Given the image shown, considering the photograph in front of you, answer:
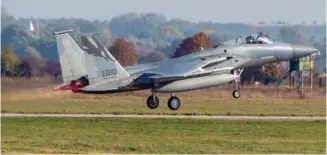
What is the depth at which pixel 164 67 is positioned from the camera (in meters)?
40.4

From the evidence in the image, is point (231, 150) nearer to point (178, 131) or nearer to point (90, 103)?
point (178, 131)

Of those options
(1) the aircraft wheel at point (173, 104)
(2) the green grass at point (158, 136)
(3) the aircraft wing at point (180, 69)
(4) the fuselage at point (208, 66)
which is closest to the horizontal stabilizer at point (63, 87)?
(4) the fuselage at point (208, 66)

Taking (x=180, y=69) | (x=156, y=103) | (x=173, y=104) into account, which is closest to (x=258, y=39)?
(x=180, y=69)

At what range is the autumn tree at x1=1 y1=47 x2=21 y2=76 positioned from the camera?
67.8 m

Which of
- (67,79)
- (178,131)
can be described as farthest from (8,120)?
(178,131)

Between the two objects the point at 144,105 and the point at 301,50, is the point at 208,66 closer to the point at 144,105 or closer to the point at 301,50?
the point at 301,50

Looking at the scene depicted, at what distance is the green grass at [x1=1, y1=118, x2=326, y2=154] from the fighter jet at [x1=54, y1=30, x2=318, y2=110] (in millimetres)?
3273

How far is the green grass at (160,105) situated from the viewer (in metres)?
40.5

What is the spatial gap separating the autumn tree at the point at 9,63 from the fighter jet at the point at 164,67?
24993mm

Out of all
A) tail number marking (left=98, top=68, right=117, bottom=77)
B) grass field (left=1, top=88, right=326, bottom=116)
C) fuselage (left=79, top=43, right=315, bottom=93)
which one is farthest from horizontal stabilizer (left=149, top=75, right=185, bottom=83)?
tail number marking (left=98, top=68, right=117, bottom=77)

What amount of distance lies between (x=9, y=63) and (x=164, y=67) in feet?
113

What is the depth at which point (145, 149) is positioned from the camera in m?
25.6

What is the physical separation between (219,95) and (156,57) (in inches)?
1798

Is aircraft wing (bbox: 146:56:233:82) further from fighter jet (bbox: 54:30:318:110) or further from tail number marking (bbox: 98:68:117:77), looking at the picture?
tail number marking (bbox: 98:68:117:77)
